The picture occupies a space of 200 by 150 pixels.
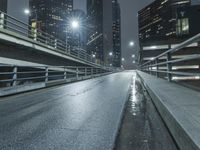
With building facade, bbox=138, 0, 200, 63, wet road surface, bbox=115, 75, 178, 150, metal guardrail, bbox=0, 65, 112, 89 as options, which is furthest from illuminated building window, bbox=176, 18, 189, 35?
wet road surface, bbox=115, 75, 178, 150

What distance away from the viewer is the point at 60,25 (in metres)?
186

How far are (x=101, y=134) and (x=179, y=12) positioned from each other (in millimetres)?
68143

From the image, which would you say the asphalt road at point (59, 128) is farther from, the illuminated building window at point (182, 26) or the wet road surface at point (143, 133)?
the illuminated building window at point (182, 26)

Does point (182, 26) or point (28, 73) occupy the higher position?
point (182, 26)

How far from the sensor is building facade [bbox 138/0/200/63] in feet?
201

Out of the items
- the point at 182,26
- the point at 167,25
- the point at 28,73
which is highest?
the point at 167,25

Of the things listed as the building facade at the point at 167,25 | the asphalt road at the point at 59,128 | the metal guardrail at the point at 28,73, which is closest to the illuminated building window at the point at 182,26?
the building facade at the point at 167,25

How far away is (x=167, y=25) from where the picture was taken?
153 meters

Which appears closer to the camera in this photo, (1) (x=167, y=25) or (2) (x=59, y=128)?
(2) (x=59, y=128)

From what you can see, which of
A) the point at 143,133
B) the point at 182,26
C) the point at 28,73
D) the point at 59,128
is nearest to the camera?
the point at 143,133

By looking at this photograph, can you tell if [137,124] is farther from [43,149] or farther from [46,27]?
[46,27]

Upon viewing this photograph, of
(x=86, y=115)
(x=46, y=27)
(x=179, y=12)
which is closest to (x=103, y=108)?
(x=86, y=115)

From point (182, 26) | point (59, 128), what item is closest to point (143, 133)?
point (59, 128)

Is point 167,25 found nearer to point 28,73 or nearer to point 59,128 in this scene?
point 28,73
